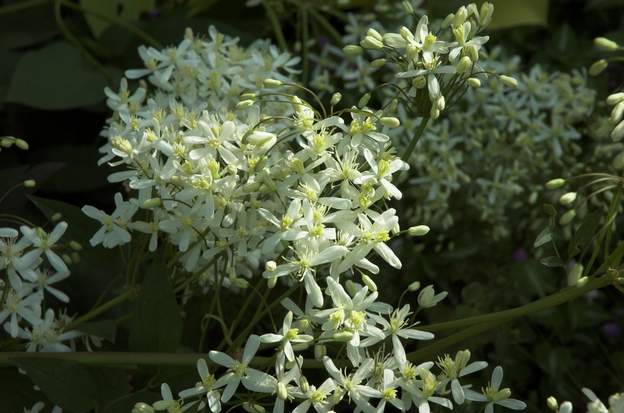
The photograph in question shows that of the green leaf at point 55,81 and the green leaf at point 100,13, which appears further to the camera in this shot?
the green leaf at point 100,13

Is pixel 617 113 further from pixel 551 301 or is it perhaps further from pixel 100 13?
pixel 100 13

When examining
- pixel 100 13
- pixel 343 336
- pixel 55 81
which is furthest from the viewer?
pixel 100 13

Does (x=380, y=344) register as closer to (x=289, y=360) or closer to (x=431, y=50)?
(x=289, y=360)

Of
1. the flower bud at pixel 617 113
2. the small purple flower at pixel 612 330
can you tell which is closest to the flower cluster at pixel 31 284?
the flower bud at pixel 617 113

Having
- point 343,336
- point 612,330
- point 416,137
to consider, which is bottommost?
point 612,330

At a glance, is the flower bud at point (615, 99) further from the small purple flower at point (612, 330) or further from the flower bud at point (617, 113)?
the small purple flower at point (612, 330)

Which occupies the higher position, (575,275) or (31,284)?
(575,275)

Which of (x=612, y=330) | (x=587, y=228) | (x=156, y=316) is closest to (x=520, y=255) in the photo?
(x=612, y=330)
